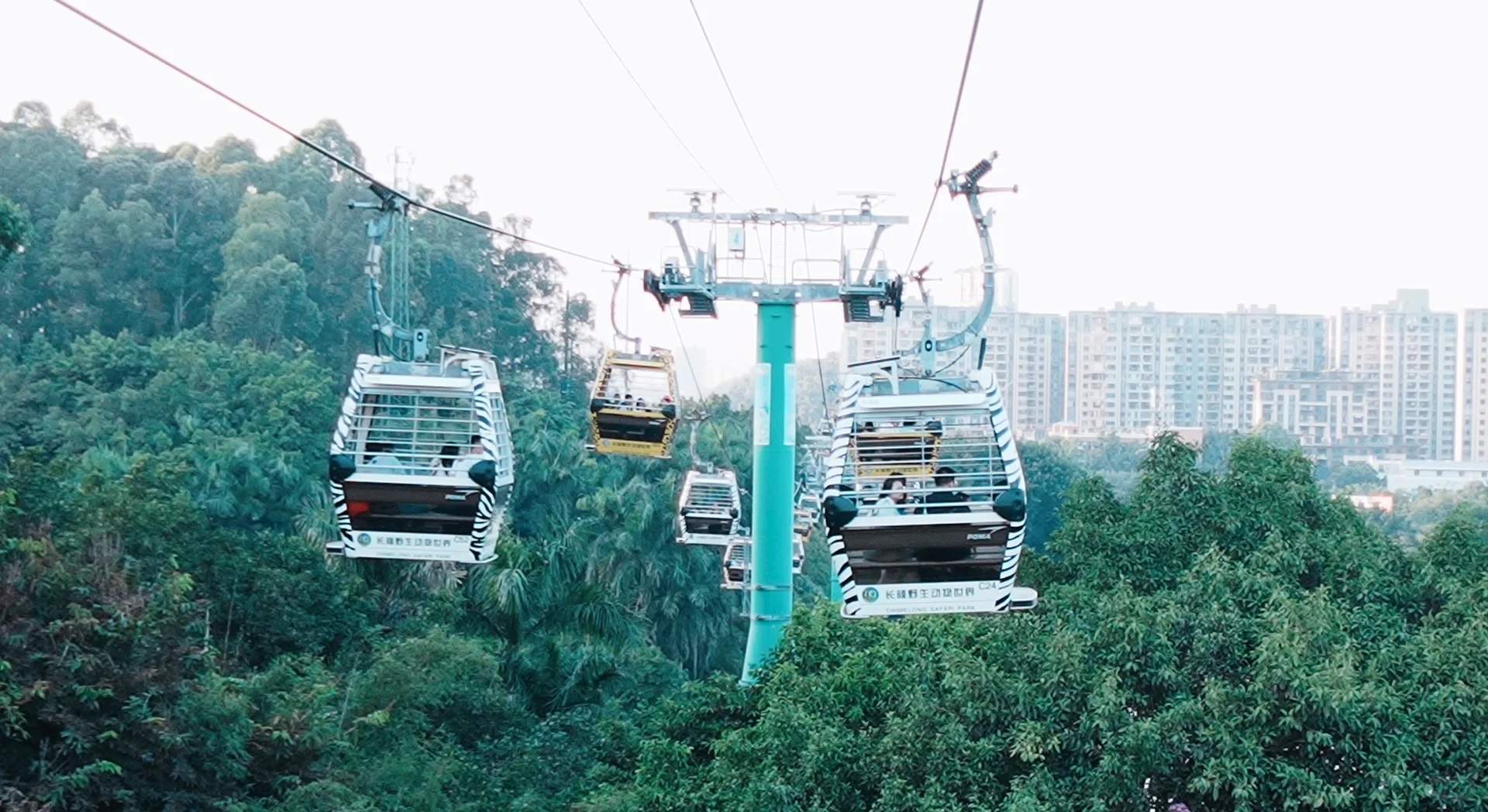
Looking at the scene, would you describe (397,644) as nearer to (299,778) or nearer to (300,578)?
(300,578)

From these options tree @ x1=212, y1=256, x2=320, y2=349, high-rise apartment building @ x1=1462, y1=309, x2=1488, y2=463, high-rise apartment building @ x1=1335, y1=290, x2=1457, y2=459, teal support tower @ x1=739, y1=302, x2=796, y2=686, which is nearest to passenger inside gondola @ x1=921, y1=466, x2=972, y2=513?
teal support tower @ x1=739, y1=302, x2=796, y2=686

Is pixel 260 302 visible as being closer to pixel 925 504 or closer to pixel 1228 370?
pixel 925 504

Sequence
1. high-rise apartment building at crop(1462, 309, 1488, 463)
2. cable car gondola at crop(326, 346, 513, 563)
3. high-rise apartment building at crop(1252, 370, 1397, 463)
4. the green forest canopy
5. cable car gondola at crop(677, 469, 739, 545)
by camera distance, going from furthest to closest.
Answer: high-rise apartment building at crop(1462, 309, 1488, 463) < high-rise apartment building at crop(1252, 370, 1397, 463) < cable car gondola at crop(677, 469, 739, 545) < the green forest canopy < cable car gondola at crop(326, 346, 513, 563)

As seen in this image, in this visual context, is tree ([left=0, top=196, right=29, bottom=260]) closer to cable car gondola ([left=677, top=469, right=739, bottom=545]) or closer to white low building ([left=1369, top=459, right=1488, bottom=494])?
cable car gondola ([left=677, top=469, right=739, bottom=545])

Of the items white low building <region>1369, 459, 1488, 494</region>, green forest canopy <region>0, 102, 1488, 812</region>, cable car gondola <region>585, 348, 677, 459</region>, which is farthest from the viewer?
white low building <region>1369, 459, 1488, 494</region>


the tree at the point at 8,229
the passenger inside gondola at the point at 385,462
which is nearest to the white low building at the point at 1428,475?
the tree at the point at 8,229
